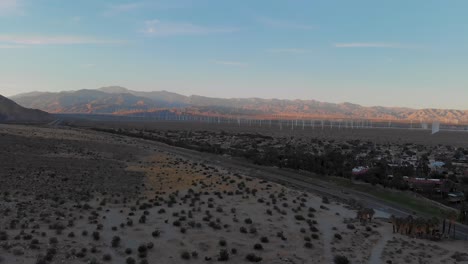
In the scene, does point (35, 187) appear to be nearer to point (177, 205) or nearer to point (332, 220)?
point (177, 205)

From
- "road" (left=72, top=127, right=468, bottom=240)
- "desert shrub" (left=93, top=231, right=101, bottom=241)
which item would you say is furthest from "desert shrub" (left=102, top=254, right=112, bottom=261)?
"road" (left=72, top=127, right=468, bottom=240)

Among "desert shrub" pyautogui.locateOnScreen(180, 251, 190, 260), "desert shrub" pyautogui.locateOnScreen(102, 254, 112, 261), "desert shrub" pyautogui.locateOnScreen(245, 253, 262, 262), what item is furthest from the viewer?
"desert shrub" pyautogui.locateOnScreen(245, 253, 262, 262)

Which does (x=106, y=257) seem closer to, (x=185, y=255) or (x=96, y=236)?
(x=96, y=236)

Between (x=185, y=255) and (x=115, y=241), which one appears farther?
(x=115, y=241)

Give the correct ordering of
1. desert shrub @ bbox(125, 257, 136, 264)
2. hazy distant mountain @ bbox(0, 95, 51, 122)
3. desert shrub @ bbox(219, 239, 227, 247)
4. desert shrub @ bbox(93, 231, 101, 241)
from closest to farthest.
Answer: desert shrub @ bbox(125, 257, 136, 264) → desert shrub @ bbox(93, 231, 101, 241) → desert shrub @ bbox(219, 239, 227, 247) → hazy distant mountain @ bbox(0, 95, 51, 122)

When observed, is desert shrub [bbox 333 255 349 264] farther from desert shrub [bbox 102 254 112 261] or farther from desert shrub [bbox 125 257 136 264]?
desert shrub [bbox 102 254 112 261]

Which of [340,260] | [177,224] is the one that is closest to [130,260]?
[177,224]

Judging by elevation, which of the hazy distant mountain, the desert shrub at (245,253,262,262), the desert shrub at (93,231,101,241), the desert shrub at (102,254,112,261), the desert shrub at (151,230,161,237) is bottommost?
the desert shrub at (245,253,262,262)

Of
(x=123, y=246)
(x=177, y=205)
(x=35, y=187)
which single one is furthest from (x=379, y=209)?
(x=35, y=187)
